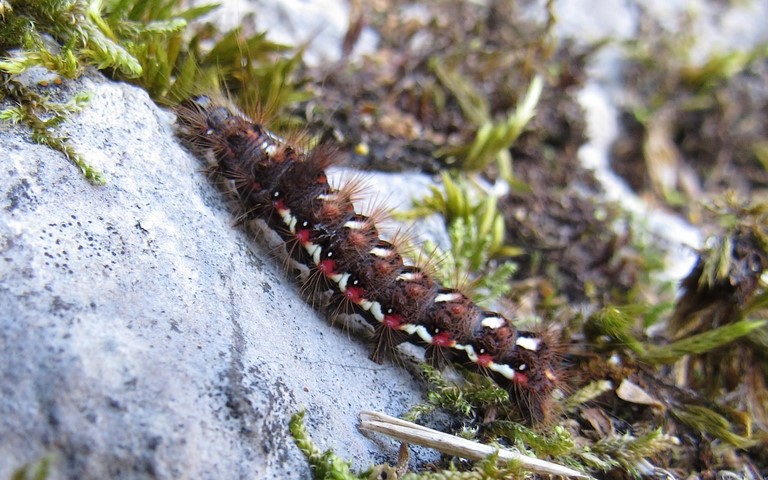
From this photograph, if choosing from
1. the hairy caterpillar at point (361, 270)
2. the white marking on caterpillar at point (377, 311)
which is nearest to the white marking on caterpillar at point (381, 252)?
the hairy caterpillar at point (361, 270)

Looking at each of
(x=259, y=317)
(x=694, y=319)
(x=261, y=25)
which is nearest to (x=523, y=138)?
(x=694, y=319)

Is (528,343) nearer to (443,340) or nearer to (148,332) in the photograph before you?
(443,340)

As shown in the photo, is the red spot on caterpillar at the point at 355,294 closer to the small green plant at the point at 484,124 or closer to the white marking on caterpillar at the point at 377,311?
the white marking on caterpillar at the point at 377,311

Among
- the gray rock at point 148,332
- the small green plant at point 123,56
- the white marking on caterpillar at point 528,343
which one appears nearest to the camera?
the gray rock at point 148,332

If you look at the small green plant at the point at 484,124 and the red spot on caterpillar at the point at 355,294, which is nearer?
the red spot on caterpillar at the point at 355,294

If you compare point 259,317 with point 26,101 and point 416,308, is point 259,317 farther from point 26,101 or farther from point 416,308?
point 26,101

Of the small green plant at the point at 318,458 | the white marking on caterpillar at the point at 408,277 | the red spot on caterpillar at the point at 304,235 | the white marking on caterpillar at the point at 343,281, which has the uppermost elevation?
the white marking on caterpillar at the point at 408,277

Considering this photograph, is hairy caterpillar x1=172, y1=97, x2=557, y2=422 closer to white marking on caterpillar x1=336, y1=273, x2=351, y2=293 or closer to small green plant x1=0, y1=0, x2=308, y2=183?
white marking on caterpillar x1=336, y1=273, x2=351, y2=293

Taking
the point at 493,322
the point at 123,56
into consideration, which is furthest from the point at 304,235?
the point at 123,56
